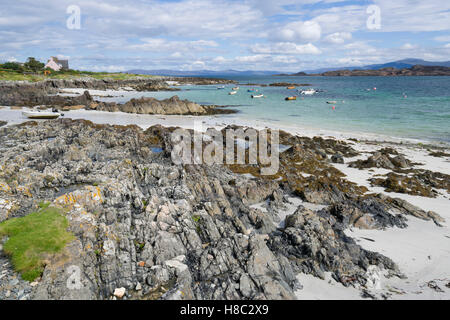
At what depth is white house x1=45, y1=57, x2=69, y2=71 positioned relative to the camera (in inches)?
5665

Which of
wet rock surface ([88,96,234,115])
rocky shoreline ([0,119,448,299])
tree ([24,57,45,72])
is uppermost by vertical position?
tree ([24,57,45,72])

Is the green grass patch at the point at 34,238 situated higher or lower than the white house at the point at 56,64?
lower

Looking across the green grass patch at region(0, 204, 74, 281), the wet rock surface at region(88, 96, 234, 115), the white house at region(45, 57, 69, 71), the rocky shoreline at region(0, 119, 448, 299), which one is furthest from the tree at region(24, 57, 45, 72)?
the green grass patch at region(0, 204, 74, 281)

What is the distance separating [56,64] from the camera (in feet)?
482

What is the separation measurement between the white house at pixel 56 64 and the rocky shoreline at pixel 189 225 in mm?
153564

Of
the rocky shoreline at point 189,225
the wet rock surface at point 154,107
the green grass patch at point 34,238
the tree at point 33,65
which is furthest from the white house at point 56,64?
the green grass patch at point 34,238

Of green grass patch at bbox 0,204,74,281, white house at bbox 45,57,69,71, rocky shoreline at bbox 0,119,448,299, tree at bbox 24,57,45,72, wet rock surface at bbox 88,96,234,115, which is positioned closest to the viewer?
green grass patch at bbox 0,204,74,281

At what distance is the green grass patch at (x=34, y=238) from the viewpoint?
849cm

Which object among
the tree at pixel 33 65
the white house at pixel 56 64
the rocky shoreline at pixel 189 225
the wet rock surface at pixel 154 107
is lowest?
the rocky shoreline at pixel 189 225

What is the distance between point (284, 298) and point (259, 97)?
287 feet

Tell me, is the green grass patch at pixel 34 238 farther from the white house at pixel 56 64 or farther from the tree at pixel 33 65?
the white house at pixel 56 64

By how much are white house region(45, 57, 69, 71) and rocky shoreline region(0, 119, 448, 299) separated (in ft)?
504

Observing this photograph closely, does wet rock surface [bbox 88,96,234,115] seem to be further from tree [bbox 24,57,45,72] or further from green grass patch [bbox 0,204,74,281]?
tree [bbox 24,57,45,72]

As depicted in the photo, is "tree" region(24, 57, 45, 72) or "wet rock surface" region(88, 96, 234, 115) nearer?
"wet rock surface" region(88, 96, 234, 115)
